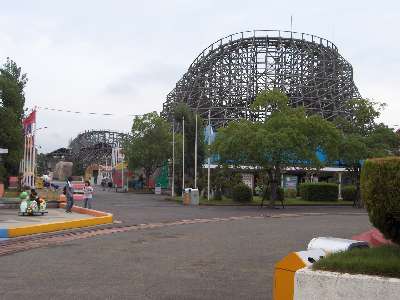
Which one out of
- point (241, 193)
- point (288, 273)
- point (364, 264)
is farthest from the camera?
point (241, 193)

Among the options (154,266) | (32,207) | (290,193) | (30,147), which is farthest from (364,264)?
(290,193)

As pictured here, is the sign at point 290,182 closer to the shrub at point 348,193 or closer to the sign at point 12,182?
the shrub at point 348,193


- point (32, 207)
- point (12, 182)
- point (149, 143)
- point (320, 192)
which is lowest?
point (32, 207)

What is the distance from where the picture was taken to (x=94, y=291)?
8055mm

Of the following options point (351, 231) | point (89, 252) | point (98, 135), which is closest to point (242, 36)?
point (351, 231)

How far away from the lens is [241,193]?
38.2 m

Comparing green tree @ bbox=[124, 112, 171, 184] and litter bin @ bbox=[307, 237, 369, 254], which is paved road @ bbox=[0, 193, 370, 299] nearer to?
litter bin @ bbox=[307, 237, 369, 254]

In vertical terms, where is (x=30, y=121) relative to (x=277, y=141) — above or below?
above

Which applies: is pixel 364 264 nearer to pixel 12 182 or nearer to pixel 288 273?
pixel 288 273

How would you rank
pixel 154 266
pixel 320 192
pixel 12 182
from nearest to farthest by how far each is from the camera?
pixel 154 266
pixel 320 192
pixel 12 182

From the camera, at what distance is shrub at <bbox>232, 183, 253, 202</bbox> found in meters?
38.2

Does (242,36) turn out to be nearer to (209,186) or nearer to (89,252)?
(209,186)

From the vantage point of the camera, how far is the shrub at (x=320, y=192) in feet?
138

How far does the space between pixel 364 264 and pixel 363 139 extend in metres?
33.7
